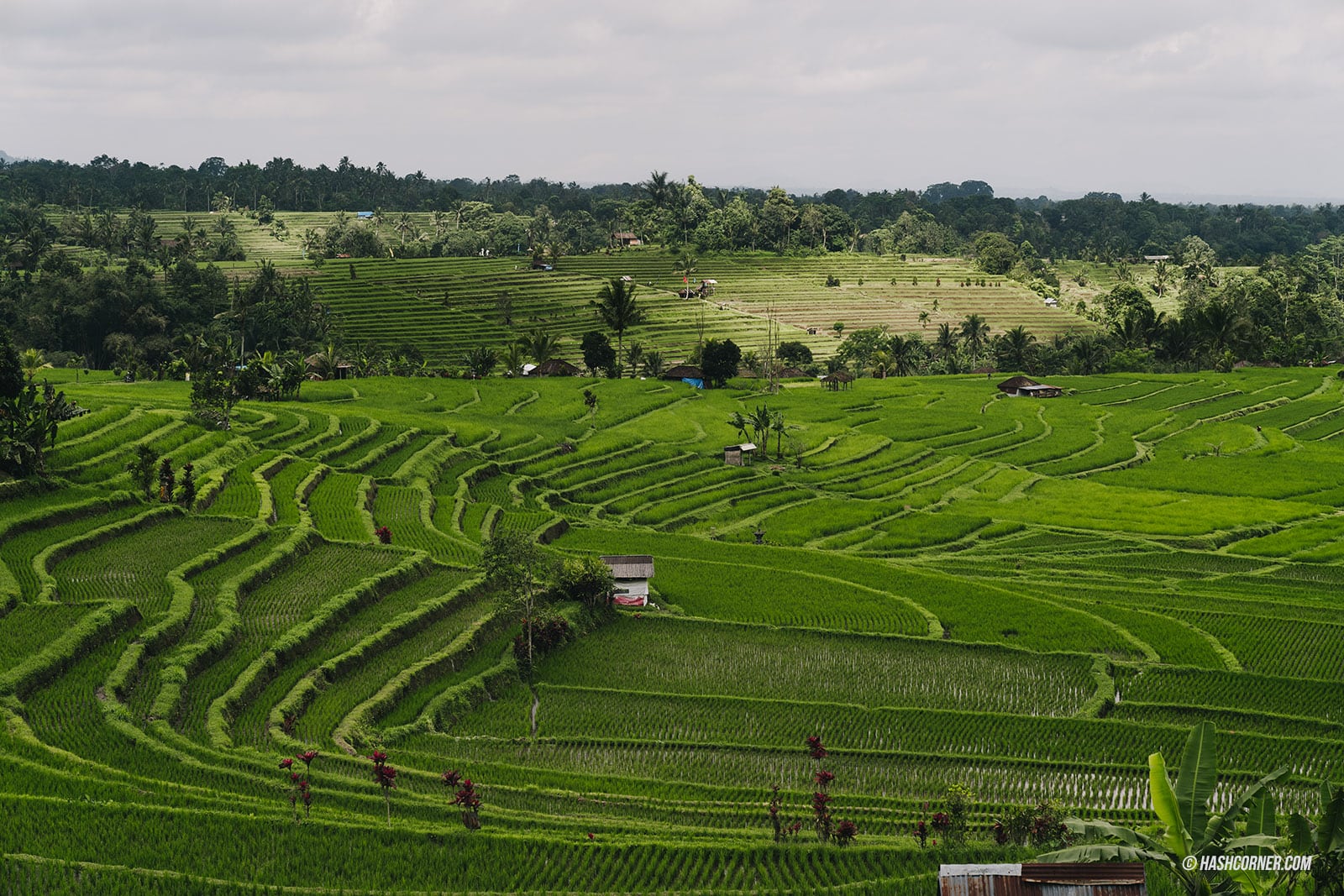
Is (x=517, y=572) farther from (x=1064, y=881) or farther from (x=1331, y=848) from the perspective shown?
(x=1331, y=848)

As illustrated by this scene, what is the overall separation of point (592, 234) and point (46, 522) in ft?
321

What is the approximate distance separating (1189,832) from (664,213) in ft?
382

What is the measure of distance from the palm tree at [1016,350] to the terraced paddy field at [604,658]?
37.2 meters

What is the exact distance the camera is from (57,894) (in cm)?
1414

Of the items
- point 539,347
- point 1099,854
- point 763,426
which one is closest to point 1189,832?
point 1099,854

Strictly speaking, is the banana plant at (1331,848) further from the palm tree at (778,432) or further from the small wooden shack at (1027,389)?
the small wooden shack at (1027,389)

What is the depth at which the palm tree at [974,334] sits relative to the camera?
300 ft

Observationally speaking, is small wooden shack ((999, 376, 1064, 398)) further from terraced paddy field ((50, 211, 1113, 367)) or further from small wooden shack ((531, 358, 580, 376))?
small wooden shack ((531, 358, 580, 376))

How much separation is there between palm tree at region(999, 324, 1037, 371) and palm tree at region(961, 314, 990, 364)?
221 centimetres

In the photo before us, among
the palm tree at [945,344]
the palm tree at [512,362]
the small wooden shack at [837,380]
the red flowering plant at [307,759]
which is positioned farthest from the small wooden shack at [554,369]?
the red flowering plant at [307,759]

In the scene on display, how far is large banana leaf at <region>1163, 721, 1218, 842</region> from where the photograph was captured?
13.7 metres

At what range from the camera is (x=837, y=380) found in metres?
75.9

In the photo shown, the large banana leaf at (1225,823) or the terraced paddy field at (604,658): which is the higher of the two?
the large banana leaf at (1225,823)

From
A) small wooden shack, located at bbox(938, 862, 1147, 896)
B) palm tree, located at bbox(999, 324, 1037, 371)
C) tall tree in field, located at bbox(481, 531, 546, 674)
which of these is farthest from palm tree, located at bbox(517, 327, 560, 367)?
small wooden shack, located at bbox(938, 862, 1147, 896)
